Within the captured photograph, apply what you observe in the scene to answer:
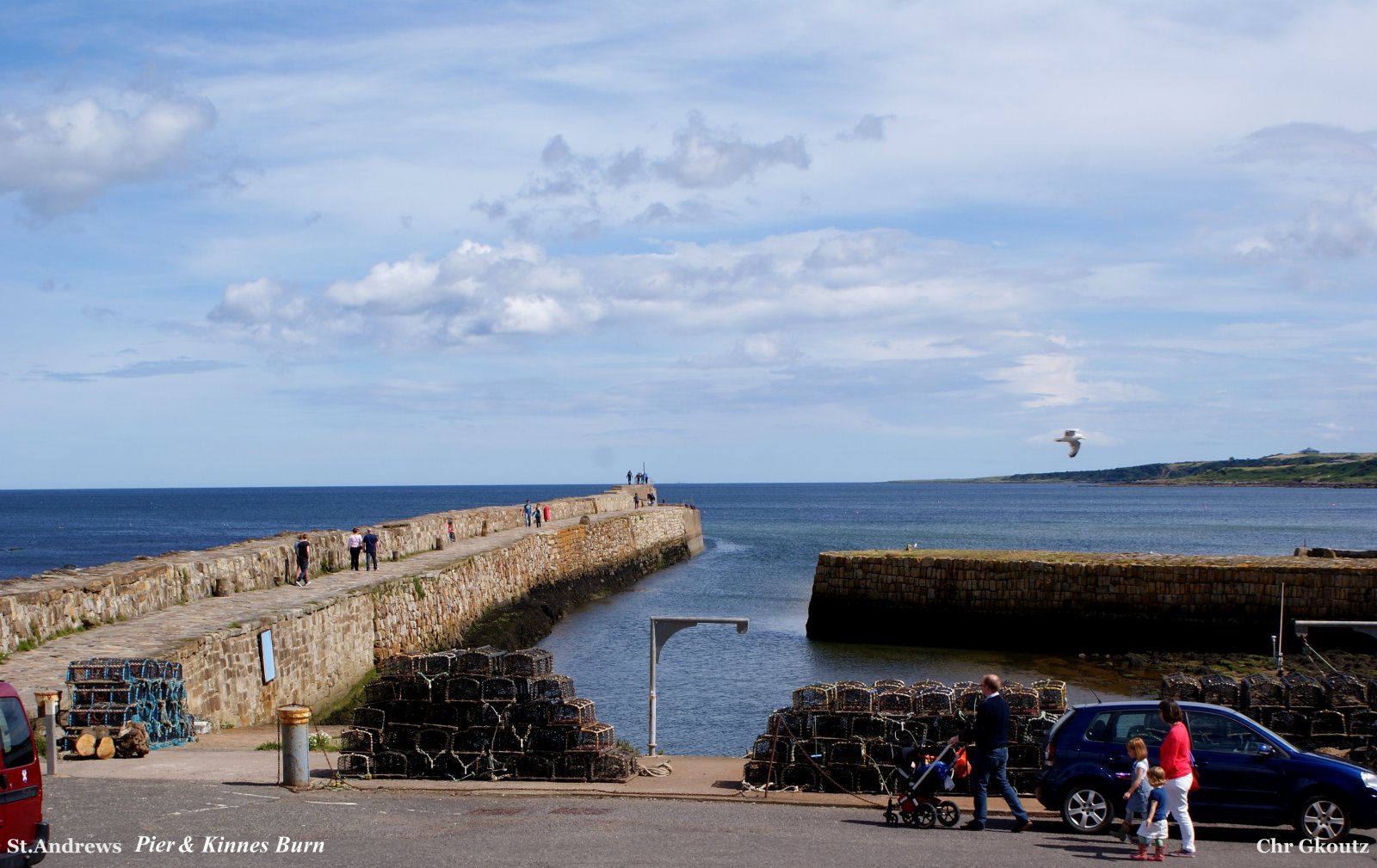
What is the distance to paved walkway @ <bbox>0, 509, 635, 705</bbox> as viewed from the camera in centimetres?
1692

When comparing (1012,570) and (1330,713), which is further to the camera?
(1012,570)

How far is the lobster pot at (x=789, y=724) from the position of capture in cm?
1362

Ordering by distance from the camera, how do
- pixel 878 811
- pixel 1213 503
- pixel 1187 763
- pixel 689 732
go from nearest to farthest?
pixel 1187 763, pixel 878 811, pixel 689 732, pixel 1213 503

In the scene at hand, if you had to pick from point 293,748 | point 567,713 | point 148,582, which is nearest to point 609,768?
point 567,713

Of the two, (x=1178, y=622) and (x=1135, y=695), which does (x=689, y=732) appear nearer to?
(x=1135, y=695)

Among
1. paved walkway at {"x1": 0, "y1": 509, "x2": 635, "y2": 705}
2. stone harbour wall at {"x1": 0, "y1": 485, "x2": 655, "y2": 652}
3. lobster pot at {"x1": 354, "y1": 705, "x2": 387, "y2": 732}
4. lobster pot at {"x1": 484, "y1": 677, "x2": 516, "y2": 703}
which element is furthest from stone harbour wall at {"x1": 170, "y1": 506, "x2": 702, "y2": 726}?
lobster pot at {"x1": 484, "y1": 677, "x2": 516, "y2": 703}

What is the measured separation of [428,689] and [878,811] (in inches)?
202

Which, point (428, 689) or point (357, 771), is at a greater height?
point (428, 689)

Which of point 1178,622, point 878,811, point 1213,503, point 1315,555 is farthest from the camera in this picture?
point 1213,503

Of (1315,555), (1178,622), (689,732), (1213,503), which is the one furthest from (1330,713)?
(1213,503)

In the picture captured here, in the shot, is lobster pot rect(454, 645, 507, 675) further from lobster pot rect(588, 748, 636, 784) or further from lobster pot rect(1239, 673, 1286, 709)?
lobster pot rect(1239, 673, 1286, 709)

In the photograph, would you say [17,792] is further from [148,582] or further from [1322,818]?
[148,582]

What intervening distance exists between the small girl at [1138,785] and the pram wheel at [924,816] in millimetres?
1734

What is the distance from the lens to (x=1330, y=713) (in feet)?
44.1
